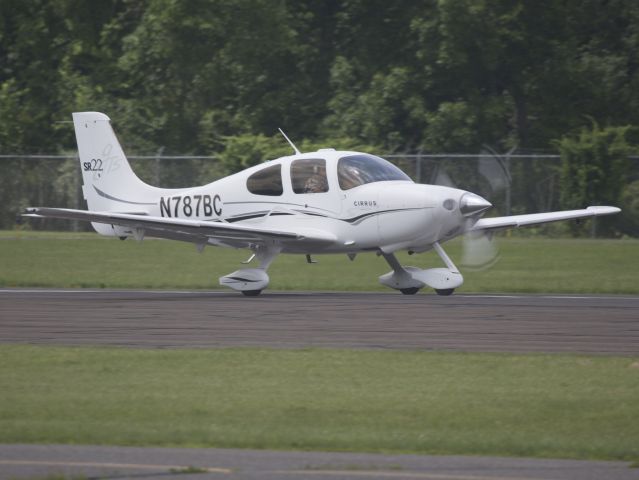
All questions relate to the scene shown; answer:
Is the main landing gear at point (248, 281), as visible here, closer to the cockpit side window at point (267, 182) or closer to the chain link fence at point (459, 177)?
the cockpit side window at point (267, 182)

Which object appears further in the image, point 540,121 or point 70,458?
point 540,121

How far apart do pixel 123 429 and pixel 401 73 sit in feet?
106

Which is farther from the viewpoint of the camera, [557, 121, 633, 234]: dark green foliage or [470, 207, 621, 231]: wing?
[557, 121, 633, 234]: dark green foliage

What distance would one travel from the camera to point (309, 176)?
19.8 meters

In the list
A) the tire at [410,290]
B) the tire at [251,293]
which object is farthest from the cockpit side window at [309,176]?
the tire at [410,290]

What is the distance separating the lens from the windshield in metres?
19.4

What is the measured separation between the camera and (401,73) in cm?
4041

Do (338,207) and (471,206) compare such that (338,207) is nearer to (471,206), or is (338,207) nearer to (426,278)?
(426,278)

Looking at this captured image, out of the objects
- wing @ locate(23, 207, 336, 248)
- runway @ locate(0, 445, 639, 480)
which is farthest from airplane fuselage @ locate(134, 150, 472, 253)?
runway @ locate(0, 445, 639, 480)

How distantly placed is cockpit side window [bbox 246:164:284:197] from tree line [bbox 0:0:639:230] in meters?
16.4

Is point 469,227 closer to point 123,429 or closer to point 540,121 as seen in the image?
point 123,429

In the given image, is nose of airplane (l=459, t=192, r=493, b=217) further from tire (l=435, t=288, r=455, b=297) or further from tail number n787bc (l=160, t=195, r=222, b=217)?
tail number n787bc (l=160, t=195, r=222, b=217)

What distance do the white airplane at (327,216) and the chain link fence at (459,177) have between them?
13.3 m

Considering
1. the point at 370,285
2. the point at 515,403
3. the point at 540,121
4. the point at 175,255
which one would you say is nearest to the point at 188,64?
the point at 540,121
